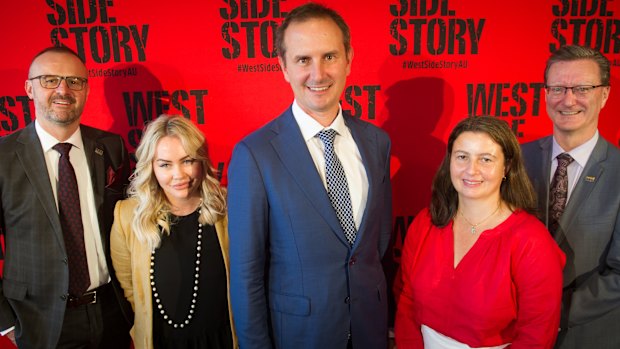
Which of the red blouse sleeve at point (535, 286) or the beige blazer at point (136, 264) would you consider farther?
the beige blazer at point (136, 264)

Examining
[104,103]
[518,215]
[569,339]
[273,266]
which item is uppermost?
[104,103]

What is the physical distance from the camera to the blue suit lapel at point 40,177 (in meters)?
2.09

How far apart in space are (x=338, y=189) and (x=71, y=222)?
141cm

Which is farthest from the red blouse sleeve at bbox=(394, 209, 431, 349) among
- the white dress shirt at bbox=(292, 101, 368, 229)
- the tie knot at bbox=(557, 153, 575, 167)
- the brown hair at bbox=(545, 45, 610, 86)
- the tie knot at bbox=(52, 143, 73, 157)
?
the tie knot at bbox=(52, 143, 73, 157)

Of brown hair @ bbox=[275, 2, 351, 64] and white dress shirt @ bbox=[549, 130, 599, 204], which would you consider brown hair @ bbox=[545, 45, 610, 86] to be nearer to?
white dress shirt @ bbox=[549, 130, 599, 204]

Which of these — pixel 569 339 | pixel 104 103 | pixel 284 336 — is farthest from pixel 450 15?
pixel 104 103

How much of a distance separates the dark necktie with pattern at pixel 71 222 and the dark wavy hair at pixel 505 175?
5.83 ft

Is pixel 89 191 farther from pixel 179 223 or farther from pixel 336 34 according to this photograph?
pixel 336 34

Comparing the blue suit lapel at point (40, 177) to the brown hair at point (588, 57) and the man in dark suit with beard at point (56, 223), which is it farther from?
the brown hair at point (588, 57)

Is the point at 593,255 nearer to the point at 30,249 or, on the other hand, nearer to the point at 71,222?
the point at 71,222

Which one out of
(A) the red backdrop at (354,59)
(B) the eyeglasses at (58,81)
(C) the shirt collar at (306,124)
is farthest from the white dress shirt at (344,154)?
(B) the eyeglasses at (58,81)

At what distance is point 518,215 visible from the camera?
5.85ft

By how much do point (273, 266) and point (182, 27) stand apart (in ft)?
5.83

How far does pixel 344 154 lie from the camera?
6.21ft
